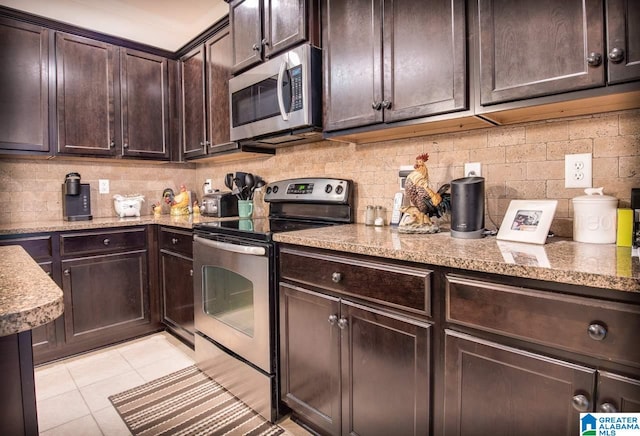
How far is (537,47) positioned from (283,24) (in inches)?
50.8

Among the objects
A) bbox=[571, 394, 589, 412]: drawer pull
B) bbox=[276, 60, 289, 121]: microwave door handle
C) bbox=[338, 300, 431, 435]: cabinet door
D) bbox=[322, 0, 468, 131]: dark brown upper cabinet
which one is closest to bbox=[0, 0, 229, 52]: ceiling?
bbox=[276, 60, 289, 121]: microwave door handle

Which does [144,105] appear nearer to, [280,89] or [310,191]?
[280,89]

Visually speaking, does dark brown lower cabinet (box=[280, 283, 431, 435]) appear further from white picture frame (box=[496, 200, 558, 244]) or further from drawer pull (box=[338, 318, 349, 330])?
white picture frame (box=[496, 200, 558, 244])

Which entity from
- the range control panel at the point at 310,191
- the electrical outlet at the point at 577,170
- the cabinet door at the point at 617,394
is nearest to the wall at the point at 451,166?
the electrical outlet at the point at 577,170

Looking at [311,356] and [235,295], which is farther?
[235,295]

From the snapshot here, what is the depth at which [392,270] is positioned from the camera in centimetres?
121

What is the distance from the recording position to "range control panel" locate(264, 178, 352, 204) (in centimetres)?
202

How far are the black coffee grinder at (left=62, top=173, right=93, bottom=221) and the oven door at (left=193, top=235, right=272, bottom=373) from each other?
1.20 m

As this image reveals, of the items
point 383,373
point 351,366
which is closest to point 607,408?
point 383,373

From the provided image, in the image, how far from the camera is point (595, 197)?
1.22 m

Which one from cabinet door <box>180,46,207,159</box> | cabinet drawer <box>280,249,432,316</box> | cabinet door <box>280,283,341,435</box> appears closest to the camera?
cabinet drawer <box>280,249,432,316</box>

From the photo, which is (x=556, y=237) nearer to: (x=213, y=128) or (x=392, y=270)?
(x=392, y=270)

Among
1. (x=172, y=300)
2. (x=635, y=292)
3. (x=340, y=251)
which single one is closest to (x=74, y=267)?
(x=172, y=300)

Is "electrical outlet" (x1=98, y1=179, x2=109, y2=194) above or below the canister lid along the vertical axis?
above
